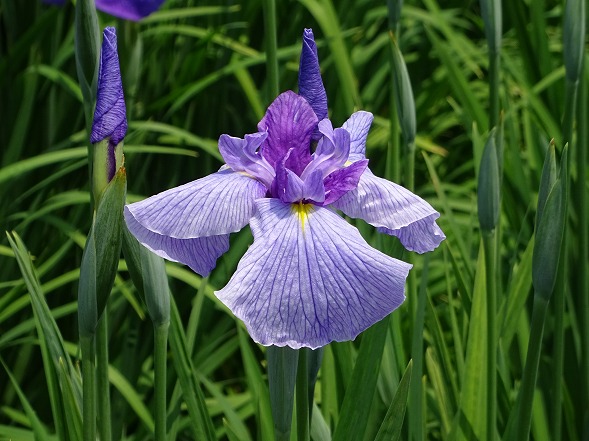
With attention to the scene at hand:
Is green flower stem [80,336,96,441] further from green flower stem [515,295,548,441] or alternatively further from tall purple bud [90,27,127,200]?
green flower stem [515,295,548,441]

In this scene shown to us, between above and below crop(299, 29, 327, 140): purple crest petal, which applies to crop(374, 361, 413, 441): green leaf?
below

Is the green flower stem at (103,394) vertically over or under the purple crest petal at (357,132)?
under

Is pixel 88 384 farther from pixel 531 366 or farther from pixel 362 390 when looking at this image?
pixel 531 366

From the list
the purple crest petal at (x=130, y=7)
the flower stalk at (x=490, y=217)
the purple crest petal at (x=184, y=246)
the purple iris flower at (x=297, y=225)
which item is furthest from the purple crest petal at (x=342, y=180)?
the purple crest petal at (x=130, y=7)

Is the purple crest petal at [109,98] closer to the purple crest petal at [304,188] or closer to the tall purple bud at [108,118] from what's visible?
the tall purple bud at [108,118]

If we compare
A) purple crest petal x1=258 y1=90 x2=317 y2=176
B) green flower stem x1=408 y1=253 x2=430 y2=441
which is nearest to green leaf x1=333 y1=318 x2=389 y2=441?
green flower stem x1=408 y1=253 x2=430 y2=441

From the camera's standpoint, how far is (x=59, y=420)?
1.12m

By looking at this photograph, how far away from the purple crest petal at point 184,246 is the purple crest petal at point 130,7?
3.62ft

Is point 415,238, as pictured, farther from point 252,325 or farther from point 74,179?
point 74,179

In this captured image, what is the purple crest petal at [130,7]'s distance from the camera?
6.15 ft

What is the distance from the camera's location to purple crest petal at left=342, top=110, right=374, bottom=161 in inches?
39.8

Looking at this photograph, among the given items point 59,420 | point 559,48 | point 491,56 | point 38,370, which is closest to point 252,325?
point 59,420

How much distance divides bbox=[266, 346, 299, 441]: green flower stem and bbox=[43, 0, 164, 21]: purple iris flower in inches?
46.8

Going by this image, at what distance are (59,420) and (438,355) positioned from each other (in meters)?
0.64
